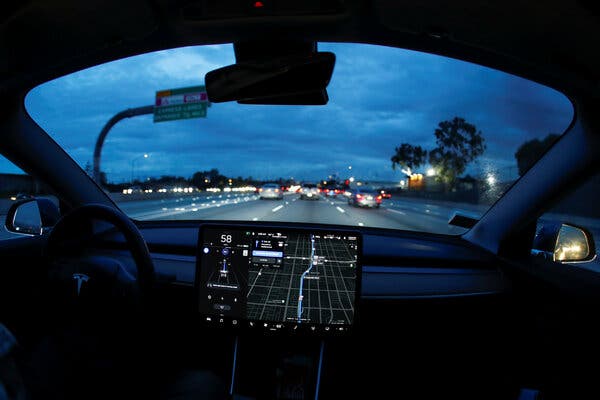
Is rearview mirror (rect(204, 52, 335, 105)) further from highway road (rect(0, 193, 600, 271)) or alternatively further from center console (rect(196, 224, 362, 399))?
highway road (rect(0, 193, 600, 271))

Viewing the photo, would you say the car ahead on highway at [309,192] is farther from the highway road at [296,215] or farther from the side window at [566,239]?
the side window at [566,239]

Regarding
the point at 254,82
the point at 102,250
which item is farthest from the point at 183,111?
the point at 254,82

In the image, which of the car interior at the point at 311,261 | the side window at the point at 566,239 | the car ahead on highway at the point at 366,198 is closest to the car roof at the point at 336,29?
the car interior at the point at 311,261

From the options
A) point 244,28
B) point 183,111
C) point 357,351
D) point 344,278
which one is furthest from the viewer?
point 183,111

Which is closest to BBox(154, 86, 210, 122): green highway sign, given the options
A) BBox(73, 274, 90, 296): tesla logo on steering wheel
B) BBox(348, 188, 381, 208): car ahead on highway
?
BBox(73, 274, 90, 296): tesla logo on steering wheel

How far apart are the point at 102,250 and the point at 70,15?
2127mm

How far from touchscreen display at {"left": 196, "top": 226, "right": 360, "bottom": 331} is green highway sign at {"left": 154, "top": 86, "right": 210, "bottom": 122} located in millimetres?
5693

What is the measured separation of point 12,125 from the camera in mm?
3467

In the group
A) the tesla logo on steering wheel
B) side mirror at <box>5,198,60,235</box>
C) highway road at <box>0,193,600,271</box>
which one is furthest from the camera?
highway road at <box>0,193,600,271</box>

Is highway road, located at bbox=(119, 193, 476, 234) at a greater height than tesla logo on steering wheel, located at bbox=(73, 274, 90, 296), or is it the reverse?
highway road, located at bbox=(119, 193, 476, 234)

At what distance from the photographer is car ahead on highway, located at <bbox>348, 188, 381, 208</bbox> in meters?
23.1

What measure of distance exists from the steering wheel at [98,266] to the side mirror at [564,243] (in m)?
3.02

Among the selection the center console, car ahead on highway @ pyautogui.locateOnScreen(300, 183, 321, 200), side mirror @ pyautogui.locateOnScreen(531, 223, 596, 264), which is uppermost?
car ahead on highway @ pyautogui.locateOnScreen(300, 183, 321, 200)

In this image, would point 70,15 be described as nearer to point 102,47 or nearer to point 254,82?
point 102,47
